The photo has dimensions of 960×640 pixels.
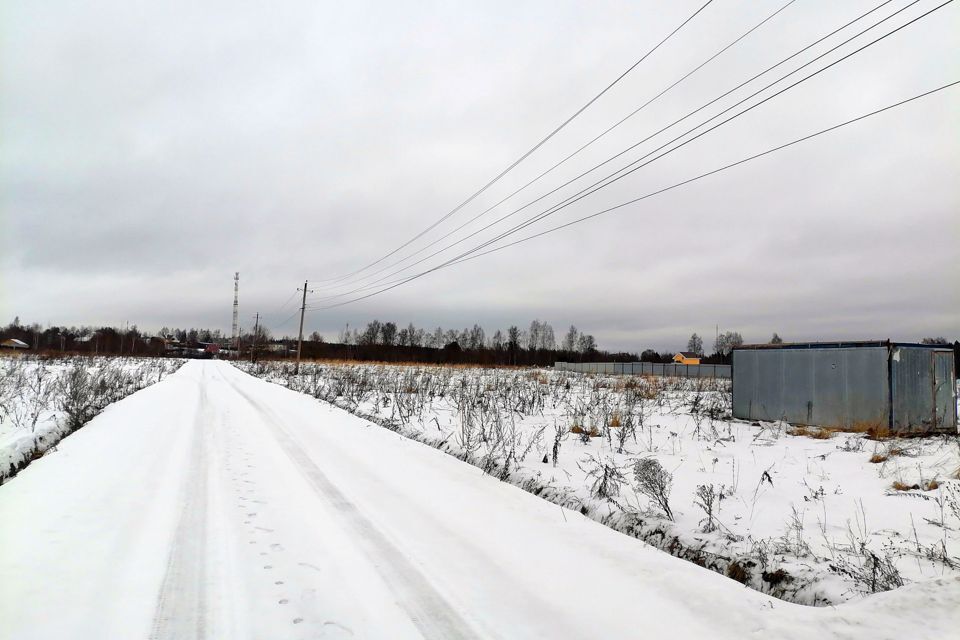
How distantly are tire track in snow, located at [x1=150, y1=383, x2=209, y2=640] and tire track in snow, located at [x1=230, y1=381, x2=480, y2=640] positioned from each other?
4.04 ft

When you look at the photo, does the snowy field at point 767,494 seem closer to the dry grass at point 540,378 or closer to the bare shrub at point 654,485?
the bare shrub at point 654,485

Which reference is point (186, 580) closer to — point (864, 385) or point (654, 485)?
point (654, 485)

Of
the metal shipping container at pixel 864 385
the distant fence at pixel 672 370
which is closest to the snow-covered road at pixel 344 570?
the metal shipping container at pixel 864 385

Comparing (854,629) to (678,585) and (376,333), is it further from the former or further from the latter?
(376,333)

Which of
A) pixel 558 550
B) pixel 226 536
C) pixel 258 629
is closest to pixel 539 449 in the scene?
pixel 558 550

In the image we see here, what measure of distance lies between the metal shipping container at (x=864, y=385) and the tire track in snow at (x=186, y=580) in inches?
590

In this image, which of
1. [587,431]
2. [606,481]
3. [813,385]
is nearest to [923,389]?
[813,385]

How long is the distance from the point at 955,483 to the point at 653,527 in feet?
16.5

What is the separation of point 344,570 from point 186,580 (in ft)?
3.67

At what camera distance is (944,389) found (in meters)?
13.2

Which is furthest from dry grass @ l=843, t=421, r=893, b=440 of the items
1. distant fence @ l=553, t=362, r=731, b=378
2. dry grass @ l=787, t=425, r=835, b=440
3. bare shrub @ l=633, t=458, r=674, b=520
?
distant fence @ l=553, t=362, r=731, b=378

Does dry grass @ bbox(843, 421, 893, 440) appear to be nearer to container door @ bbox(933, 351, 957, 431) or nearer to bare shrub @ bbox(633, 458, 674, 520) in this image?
container door @ bbox(933, 351, 957, 431)

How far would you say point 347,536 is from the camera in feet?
15.2

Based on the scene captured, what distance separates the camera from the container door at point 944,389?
13.1 m
